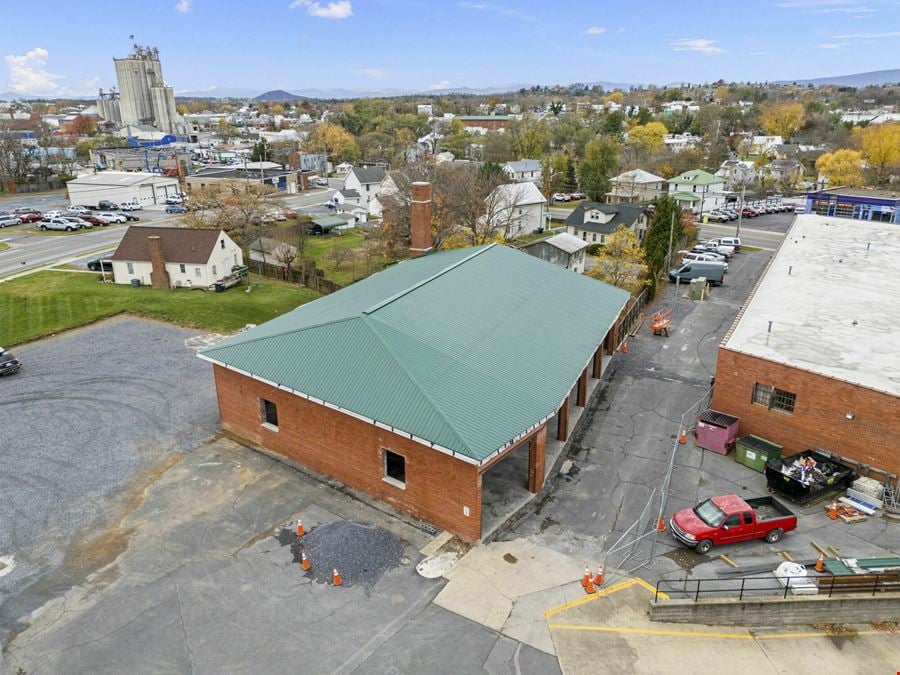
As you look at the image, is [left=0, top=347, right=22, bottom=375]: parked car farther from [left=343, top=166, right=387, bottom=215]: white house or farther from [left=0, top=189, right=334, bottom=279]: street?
[left=343, top=166, right=387, bottom=215]: white house

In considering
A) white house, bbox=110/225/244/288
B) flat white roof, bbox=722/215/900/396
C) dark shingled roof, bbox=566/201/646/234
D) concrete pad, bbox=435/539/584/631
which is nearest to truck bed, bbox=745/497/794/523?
flat white roof, bbox=722/215/900/396

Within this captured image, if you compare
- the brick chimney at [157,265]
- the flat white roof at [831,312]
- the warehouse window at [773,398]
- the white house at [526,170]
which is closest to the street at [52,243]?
the brick chimney at [157,265]

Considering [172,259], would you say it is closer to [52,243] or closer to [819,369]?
[52,243]

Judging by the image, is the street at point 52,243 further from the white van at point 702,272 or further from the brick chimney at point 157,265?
the white van at point 702,272

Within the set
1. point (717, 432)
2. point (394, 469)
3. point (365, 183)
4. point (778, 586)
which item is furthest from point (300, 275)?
point (778, 586)

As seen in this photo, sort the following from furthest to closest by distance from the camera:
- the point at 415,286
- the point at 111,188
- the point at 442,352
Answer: the point at 111,188, the point at 415,286, the point at 442,352

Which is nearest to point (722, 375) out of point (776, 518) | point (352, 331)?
point (776, 518)

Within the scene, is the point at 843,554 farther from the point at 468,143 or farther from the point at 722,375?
the point at 468,143
